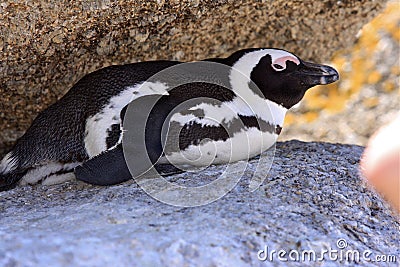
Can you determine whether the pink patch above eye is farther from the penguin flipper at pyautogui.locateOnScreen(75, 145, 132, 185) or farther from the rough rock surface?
the penguin flipper at pyautogui.locateOnScreen(75, 145, 132, 185)

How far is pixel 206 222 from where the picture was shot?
953mm

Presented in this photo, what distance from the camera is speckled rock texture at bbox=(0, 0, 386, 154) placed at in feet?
4.15

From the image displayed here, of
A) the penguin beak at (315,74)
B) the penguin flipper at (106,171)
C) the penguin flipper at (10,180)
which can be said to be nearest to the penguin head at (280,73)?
the penguin beak at (315,74)

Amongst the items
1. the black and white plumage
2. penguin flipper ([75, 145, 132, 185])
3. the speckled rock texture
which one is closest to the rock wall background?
the speckled rock texture

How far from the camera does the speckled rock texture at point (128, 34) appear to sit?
49.8 inches

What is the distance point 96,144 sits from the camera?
1227 millimetres

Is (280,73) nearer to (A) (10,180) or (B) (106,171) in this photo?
(B) (106,171)

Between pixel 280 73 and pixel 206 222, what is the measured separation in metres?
0.50

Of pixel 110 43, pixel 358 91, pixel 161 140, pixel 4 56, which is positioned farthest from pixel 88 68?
pixel 358 91

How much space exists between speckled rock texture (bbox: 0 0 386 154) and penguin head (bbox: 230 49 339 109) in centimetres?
17

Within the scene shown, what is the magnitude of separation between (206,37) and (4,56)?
1.72ft

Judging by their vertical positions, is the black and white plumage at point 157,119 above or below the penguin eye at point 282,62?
below

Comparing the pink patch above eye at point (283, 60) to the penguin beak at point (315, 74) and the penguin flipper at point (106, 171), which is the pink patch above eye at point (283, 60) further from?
the penguin flipper at point (106, 171)

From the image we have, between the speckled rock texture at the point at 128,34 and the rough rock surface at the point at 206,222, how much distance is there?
1.02ft
